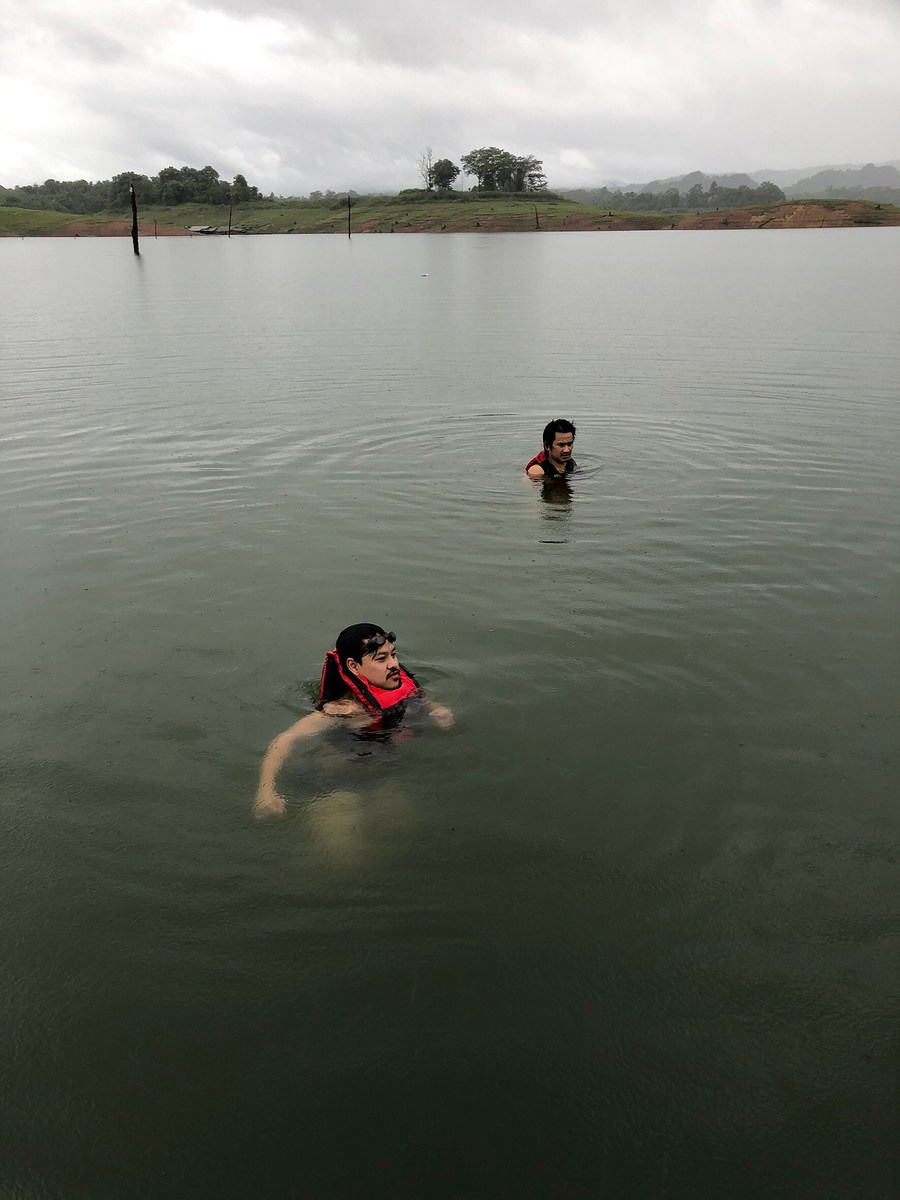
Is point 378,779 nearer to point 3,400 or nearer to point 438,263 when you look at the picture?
point 3,400

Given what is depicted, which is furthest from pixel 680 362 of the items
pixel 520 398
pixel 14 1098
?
pixel 14 1098

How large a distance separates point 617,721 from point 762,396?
15.1m

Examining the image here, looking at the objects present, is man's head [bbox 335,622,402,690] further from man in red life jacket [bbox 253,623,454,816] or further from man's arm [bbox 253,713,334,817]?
man's arm [bbox 253,713,334,817]

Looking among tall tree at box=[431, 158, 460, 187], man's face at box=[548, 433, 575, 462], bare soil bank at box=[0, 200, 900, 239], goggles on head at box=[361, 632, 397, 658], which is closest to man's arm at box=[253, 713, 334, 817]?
goggles on head at box=[361, 632, 397, 658]

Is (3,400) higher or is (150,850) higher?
(3,400)

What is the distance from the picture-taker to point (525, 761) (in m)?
7.54

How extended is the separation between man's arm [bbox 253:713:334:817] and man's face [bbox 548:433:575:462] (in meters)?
7.54

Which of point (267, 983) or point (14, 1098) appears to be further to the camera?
point (267, 983)

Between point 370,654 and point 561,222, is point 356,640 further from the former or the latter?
point 561,222

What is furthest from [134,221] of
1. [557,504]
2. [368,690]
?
[368,690]

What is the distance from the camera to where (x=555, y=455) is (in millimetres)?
14234

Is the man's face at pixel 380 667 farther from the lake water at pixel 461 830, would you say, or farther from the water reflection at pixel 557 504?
the water reflection at pixel 557 504

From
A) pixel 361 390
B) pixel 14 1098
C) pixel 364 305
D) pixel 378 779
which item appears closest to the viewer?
pixel 14 1098

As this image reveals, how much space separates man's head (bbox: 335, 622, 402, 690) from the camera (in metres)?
7.17
